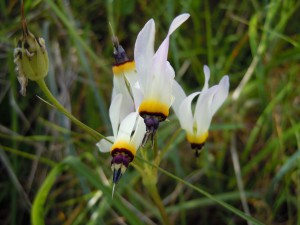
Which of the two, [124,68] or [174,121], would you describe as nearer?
[124,68]

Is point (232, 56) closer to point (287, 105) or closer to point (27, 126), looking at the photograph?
point (287, 105)

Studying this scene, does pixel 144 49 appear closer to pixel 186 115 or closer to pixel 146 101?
pixel 146 101

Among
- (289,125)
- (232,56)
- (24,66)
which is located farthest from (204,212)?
(24,66)

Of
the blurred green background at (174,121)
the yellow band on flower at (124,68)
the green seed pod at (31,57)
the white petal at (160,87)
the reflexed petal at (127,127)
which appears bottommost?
the blurred green background at (174,121)

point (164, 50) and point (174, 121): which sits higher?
point (164, 50)

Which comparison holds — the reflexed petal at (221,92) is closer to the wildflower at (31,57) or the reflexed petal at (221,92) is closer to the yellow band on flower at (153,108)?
the yellow band on flower at (153,108)

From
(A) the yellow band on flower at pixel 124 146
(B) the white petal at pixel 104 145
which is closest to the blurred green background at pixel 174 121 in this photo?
(B) the white petal at pixel 104 145

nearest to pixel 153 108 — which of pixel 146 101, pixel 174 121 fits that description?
pixel 146 101

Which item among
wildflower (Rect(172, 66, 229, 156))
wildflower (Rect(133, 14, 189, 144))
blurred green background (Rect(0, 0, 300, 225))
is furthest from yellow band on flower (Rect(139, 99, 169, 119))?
blurred green background (Rect(0, 0, 300, 225))

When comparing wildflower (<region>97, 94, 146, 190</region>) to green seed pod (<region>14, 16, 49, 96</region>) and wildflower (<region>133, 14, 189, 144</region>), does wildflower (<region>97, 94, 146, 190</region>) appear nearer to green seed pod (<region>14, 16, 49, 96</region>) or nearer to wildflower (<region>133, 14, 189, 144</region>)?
wildflower (<region>133, 14, 189, 144</region>)
